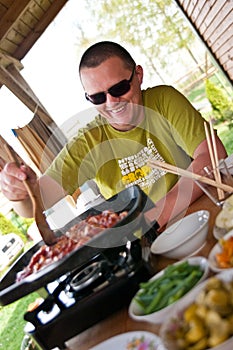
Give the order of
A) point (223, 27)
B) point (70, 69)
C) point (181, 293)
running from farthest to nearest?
point (70, 69), point (223, 27), point (181, 293)

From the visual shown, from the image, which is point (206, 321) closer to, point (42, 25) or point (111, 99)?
point (111, 99)

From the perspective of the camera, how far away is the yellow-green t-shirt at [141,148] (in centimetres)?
220

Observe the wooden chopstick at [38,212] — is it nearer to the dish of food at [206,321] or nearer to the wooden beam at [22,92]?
the dish of food at [206,321]

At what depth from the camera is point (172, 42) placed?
40.0ft

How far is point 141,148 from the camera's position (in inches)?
89.6

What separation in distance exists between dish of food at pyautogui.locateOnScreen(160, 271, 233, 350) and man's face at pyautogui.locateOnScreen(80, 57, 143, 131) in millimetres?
1293

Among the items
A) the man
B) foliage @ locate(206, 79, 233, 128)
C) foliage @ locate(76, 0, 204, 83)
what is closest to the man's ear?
the man

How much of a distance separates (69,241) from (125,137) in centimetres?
91

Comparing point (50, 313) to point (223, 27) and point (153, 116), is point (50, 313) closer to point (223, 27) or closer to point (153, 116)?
point (153, 116)

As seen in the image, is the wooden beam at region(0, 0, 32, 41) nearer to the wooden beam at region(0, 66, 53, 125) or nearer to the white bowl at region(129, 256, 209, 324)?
the wooden beam at region(0, 66, 53, 125)

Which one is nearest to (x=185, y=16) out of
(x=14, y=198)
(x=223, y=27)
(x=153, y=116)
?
(x=223, y=27)

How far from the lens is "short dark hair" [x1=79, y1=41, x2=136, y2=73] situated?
213cm

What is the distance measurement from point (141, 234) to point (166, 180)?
658 mm

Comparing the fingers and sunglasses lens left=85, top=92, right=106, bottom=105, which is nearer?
the fingers
